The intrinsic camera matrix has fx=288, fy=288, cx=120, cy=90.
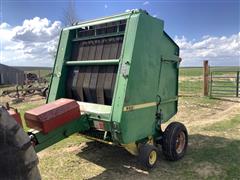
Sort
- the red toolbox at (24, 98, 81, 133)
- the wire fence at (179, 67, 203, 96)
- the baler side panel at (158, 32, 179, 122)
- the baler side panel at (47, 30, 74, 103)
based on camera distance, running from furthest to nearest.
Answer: the wire fence at (179, 67, 203, 96) < the baler side panel at (47, 30, 74, 103) < the baler side panel at (158, 32, 179, 122) < the red toolbox at (24, 98, 81, 133)

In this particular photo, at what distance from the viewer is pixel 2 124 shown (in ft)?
7.47

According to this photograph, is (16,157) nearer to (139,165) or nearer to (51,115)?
(51,115)

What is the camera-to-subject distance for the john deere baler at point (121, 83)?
4539 mm

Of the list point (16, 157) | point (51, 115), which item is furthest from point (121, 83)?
point (16, 157)

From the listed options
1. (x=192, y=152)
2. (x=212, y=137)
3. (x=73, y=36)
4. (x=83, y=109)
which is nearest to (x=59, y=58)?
(x=73, y=36)

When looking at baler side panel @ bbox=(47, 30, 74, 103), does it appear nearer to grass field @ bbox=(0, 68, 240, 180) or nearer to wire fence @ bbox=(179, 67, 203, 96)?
grass field @ bbox=(0, 68, 240, 180)

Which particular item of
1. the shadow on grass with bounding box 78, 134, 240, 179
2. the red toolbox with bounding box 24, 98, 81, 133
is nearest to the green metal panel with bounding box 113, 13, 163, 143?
the shadow on grass with bounding box 78, 134, 240, 179

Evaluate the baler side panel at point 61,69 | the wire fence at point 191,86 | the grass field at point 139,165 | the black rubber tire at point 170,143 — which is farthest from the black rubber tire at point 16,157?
the wire fence at point 191,86

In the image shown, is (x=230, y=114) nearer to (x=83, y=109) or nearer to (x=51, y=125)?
(x=83, y=109)

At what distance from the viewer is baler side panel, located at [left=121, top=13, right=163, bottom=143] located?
457cm

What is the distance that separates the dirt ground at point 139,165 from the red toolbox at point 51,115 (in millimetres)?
1179

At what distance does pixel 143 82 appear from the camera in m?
4.80

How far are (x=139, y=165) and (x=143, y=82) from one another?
161 cm

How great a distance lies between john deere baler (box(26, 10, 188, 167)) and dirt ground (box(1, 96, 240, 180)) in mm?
300
